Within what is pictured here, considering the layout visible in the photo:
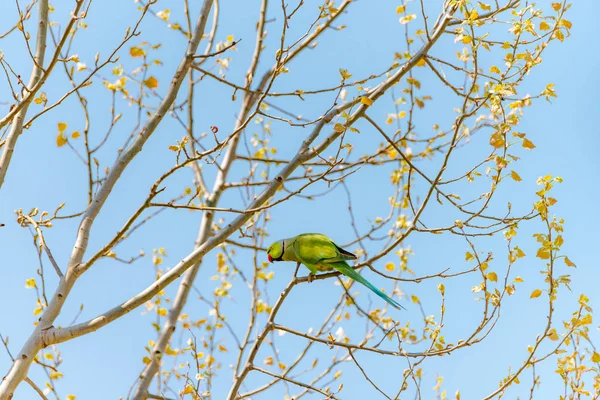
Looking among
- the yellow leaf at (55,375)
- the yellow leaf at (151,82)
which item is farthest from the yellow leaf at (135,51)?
the yellow leaf at (55,375)

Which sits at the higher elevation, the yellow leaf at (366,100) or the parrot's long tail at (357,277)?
the yellow leaf at (366,100)

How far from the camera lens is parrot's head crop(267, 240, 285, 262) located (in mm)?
5066

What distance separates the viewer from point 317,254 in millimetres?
4418

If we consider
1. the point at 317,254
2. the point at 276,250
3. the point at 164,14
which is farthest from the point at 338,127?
the point at 164,14

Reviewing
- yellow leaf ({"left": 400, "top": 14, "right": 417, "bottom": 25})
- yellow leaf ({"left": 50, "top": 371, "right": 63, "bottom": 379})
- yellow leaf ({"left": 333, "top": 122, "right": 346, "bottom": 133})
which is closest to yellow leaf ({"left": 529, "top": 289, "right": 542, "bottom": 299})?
yellow leaf ({"left": 333, "top": 122, "right": 346, "bottom": 133})

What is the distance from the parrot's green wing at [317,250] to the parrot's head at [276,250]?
Result: 26cm

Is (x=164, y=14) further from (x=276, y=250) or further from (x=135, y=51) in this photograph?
(x=276, y=250)

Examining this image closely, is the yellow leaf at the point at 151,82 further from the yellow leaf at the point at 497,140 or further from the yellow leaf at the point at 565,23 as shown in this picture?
the yellow leaf at the point at 565,23

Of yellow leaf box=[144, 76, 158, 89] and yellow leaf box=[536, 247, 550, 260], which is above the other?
yellow leaf box=[144, 76, 158, 89]

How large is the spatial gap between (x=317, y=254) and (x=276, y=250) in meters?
0.75

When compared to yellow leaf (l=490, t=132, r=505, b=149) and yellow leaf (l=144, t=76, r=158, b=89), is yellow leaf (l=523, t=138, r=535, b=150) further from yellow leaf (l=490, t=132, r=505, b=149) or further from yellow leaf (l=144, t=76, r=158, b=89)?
yellow leaf (l=144, t=76, r=158, b=89)

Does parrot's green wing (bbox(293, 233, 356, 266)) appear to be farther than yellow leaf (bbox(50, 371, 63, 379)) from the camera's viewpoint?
No

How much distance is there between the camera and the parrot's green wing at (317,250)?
14.1 feet

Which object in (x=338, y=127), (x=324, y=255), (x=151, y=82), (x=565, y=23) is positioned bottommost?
(x=324, y=255)
